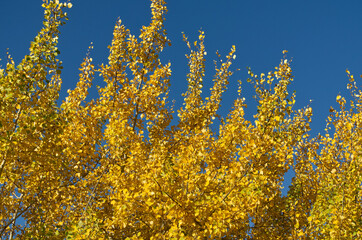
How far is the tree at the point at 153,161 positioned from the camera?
537cm

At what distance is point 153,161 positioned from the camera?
19.9 ft

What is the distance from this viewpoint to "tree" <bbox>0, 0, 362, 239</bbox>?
17.6 feet

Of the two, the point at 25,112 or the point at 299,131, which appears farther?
the point at 299,131

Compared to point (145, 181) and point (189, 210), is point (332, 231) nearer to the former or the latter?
point (189, 210)

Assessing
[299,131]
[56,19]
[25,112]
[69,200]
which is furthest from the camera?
[299,131]

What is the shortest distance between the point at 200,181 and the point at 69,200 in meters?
3.75

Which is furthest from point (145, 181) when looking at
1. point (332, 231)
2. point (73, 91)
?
point (73, 91)

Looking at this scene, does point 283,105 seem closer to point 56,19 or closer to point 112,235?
point 112,235

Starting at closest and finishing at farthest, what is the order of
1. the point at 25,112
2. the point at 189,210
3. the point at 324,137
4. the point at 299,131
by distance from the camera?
1. the point at 189,210
2. the point at 25,112
3. the point at 299,131
4. the point at 324,137

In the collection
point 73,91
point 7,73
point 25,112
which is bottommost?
point 25,112

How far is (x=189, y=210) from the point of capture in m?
5.43

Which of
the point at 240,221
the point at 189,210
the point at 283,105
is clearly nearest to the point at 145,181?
the point at 189,210

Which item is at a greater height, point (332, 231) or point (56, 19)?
point (56, 19)

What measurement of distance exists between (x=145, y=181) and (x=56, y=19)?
3.59 m
